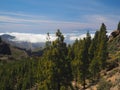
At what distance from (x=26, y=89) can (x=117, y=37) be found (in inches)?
2113

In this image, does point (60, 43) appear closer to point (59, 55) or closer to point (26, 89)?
point (59, 55)

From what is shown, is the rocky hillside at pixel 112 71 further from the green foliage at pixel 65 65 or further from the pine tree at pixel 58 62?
the pine tree at pixel 58 62

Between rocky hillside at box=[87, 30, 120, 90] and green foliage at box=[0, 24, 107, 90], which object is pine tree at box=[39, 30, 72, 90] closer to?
green foliage at box=[0, 24, 107, 90]

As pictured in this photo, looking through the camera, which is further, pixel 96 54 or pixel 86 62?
pixel 96 54

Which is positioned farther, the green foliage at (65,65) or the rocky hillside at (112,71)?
the green foliage at (65,65)

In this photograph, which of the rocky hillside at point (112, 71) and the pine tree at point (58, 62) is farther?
the pine tree at point (58, 62)

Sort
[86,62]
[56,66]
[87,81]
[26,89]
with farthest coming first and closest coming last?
[26,89], [87,81], [86,62], [56,66]

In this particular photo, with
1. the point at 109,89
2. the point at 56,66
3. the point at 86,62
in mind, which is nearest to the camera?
the point at 109,89

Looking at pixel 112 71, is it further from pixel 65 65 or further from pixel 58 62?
pixel 58 62

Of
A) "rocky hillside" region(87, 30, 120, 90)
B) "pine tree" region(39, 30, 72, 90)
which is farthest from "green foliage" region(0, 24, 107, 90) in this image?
"rocky hillside" region(87, 30, 120, 90)

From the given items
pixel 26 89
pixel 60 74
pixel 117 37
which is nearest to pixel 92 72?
pixel 60 74

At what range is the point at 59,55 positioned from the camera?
42.0 m

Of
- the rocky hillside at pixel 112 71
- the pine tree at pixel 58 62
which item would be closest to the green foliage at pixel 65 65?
the pine tree at pixel 58 62

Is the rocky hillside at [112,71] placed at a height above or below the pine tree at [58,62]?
below
